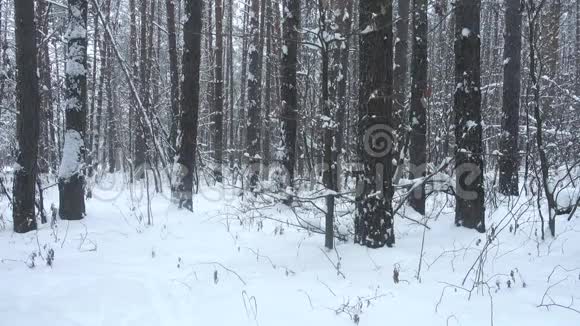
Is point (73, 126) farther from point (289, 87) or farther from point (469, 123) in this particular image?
point (469, 123)

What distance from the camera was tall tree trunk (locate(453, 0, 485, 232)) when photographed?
19.5 ft

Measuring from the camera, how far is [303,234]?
21.1 ft

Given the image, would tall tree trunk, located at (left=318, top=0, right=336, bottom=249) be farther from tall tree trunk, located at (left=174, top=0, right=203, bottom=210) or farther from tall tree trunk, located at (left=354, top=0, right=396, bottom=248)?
tall tree trunk, located at (left=174, top=0, right=203, bottom=210)

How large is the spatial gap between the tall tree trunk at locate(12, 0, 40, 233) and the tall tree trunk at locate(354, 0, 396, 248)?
16.6 feet

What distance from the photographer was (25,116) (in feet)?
22.2

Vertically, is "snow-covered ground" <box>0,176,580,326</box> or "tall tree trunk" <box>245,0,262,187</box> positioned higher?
"tall tree trunk" <box>245,0,262,187</box>

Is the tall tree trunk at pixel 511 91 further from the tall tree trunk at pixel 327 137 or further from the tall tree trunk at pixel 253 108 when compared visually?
the tall tree trunk at pixel 253 108

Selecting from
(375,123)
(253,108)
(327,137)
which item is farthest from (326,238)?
(253,108)

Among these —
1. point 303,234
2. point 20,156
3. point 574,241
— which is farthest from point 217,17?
point 574,241

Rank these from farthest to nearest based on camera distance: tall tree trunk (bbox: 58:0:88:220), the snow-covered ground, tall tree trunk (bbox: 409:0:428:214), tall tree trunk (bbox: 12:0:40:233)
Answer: tall tree trunk (bbox: 409:0:428:214)
tall tree trunk (bbox: 58:0:88:220)
tall tree trunk (bbox: 12:0:40:233)
the snow-covered ground

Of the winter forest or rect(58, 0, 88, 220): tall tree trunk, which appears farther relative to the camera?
rect(58, 0, 88, 220): tall tree trunk

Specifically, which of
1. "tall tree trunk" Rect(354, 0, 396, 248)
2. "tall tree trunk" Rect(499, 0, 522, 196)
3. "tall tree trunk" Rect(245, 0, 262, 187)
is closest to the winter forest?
"tall tree trunk" Rect(354, 0, 396, 248)

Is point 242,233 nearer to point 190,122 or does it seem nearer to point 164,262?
point 164,262

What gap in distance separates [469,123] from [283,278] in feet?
10.9
